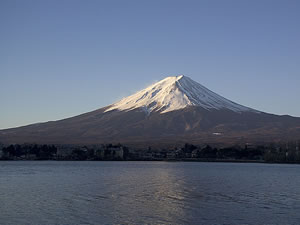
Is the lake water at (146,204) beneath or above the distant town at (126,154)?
beneath

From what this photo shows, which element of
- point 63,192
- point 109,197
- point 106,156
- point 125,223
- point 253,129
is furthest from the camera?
point 253,129

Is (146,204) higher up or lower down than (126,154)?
lower down

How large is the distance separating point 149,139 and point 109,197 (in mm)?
142460

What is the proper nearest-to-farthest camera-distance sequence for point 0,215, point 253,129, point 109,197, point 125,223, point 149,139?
point 125,223
point 0,215
point 109,197
point 149,139
point 253,129

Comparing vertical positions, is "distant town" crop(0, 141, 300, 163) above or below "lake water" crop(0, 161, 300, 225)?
above

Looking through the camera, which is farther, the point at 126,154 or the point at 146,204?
the point at 126,154

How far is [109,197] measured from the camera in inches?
1339

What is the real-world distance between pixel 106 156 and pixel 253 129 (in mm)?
94836

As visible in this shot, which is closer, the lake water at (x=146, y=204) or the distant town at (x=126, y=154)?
the lake water at (x=146, y=204)

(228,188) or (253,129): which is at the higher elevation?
(253,129)

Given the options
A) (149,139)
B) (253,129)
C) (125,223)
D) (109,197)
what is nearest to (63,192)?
(109,197)

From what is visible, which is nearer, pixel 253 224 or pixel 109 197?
pixel 253 224

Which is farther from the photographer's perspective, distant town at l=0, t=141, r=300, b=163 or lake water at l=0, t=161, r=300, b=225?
distant town at l=0, t=141, r=300, b=163

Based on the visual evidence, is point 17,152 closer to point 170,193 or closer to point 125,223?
point 170,193
